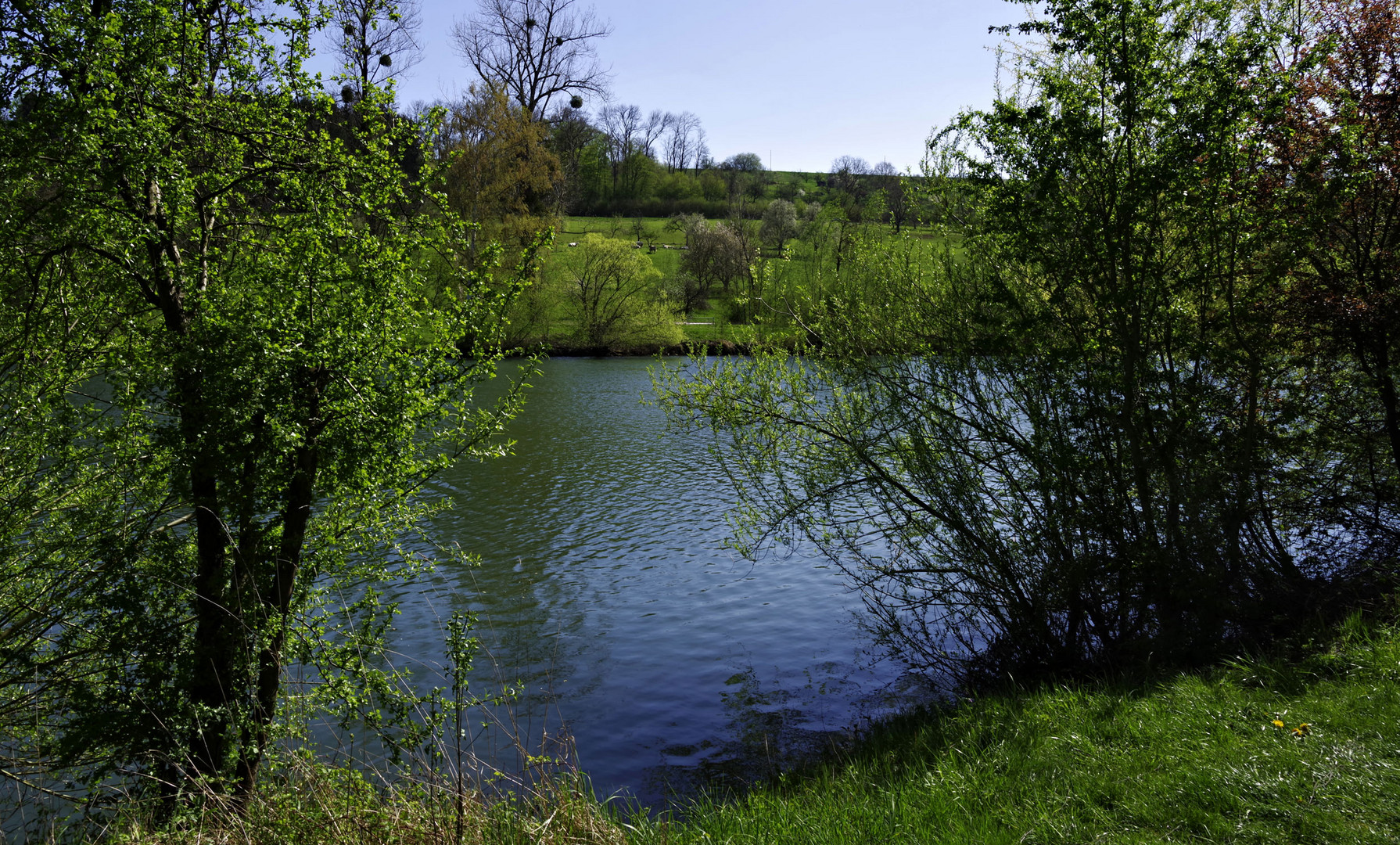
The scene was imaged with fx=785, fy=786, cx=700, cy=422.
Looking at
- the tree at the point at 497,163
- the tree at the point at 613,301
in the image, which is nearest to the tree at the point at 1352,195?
the tree at the point at 497,163

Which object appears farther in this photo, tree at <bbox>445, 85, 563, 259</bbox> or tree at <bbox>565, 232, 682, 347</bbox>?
tree at <bbox>565, 232, 682, 347</bbox>

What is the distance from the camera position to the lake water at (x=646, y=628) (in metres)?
8.18

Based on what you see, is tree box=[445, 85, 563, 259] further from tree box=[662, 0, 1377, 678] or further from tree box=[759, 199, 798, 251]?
tree box=[662, 0, 1377, 678]

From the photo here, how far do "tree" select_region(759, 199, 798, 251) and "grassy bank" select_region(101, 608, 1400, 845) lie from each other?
51552mm

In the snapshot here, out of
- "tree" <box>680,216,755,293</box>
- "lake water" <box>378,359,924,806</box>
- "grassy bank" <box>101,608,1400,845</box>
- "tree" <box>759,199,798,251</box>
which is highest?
"tree" <box>759,199,798,251</box>

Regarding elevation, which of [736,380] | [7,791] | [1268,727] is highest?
[736,380]

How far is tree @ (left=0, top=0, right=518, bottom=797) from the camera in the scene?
5492mm

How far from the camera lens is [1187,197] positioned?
6.93 meters

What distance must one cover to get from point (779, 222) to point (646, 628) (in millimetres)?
55802

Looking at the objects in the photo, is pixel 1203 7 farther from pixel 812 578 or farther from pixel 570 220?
pixel 570 220

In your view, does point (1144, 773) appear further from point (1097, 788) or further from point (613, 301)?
point (613, 301)

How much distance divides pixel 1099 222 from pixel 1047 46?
179 centimetres

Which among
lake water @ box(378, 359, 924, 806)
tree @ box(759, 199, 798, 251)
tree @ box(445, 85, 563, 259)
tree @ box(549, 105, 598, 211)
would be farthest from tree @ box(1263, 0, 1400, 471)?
tree @ box(759, 199, 798, 251)

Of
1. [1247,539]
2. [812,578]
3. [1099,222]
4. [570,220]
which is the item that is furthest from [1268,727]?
[570,220]
